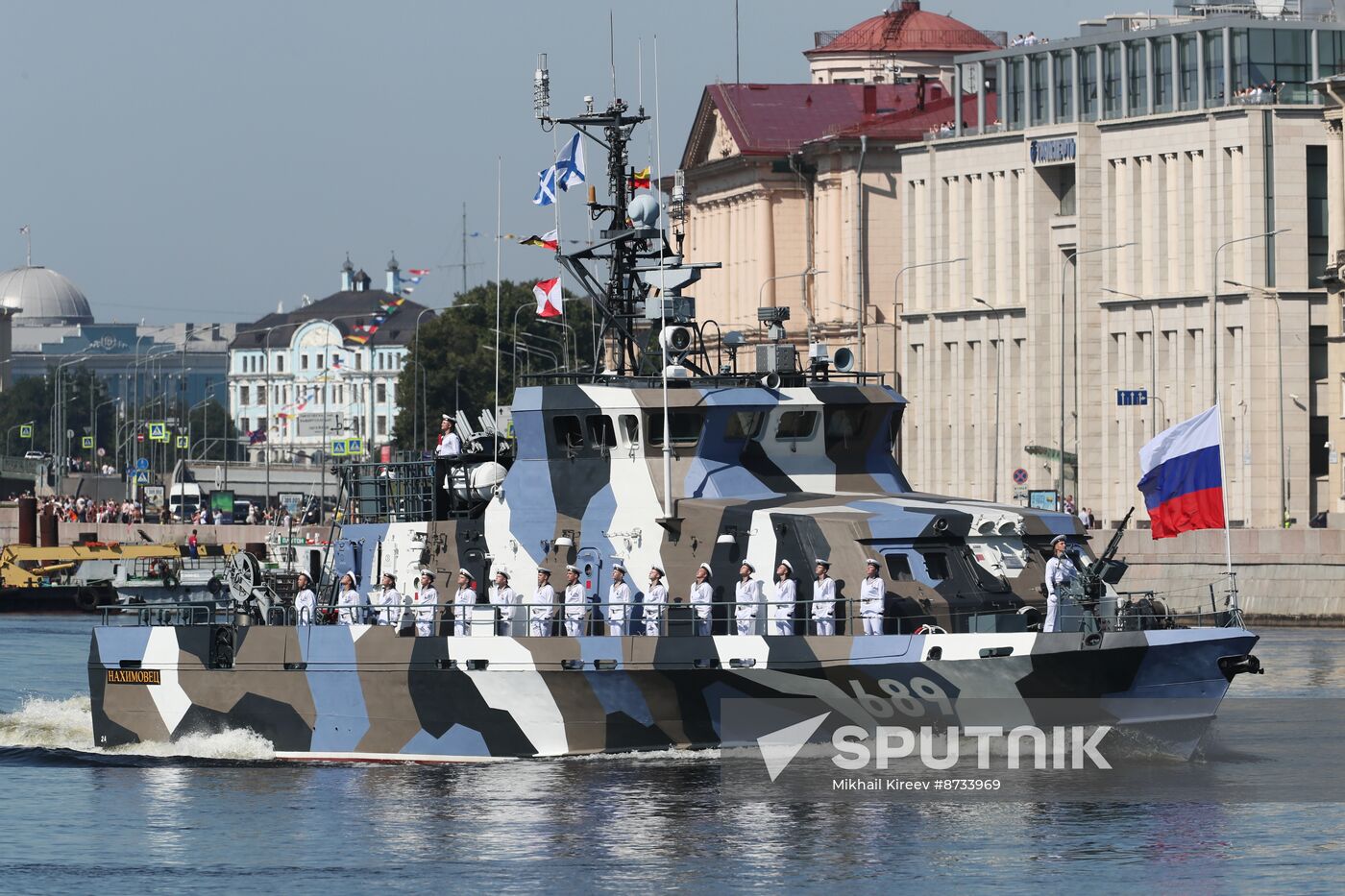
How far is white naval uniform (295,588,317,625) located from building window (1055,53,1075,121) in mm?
68850

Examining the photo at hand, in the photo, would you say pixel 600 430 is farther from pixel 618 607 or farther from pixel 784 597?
pixel 784 597

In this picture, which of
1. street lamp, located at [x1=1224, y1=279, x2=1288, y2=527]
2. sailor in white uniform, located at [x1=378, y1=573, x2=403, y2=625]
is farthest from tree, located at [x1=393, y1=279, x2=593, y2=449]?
sailor in white uniform, located at [x1=378, y1=573, x2=403, y2=625]

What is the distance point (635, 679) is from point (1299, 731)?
10.8m

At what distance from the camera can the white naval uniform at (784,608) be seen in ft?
99.3

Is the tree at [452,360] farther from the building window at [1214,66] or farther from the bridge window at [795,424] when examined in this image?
the bridge window at [795,424]

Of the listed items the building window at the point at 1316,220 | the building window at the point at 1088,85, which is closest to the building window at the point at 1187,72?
the building window at the point at 1088,85

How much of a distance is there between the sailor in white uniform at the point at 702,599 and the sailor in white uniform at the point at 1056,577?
3.97 metres

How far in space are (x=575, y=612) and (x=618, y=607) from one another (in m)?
0.54

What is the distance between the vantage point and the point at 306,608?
33.8 meters

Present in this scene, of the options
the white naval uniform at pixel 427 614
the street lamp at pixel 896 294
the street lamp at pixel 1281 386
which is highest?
the street lamp at pixel 896 294

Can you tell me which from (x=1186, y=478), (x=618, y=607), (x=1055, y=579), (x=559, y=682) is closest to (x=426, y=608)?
(x=559, y=682)

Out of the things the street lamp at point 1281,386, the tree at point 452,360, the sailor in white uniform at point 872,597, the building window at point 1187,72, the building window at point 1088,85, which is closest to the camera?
the sailor in white uniform at point 872,597

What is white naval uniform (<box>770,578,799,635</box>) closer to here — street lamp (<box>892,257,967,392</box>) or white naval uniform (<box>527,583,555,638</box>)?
white naval uniform (<box>527,583,555,638</box>)

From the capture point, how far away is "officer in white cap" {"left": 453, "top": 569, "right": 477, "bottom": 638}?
3228cm
